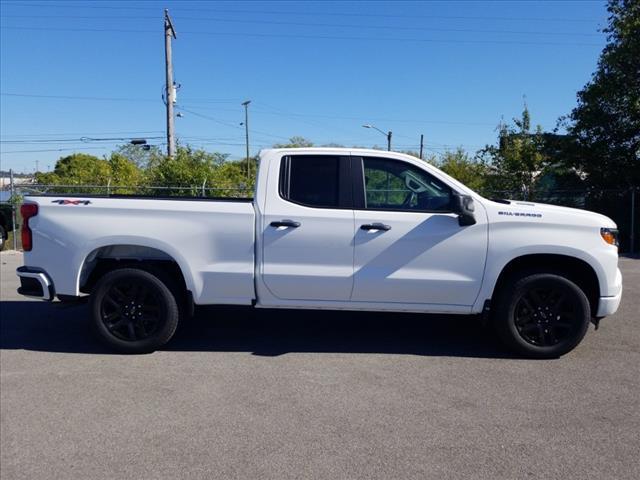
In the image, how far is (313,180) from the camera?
5.43 meters

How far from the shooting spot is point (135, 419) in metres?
4.03

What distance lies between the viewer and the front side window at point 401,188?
17.5 feet

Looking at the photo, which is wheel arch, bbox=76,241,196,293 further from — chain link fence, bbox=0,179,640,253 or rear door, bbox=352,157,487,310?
chain link fence, bbox=0,179,640,253

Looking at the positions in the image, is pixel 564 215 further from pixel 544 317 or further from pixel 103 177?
pixel 103 177

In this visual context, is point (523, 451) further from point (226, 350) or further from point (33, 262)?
point (33, 262)

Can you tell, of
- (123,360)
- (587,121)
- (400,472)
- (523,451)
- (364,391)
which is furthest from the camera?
(587,121)

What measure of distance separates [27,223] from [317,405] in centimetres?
337

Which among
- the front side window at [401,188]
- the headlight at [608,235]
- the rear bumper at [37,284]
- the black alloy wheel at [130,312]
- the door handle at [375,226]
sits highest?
the front side window at [401,188]

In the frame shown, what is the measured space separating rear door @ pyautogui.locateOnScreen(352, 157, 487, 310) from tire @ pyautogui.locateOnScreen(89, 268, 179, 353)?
1.86 metres

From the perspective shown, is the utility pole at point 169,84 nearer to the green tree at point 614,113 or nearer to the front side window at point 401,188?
the green tree at point 614,113

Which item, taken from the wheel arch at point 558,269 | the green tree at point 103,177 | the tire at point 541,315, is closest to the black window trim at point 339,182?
the wheel arch at point 558,269

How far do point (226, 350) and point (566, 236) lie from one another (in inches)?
136

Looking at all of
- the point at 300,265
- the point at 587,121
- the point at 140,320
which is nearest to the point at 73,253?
the point at 140,320

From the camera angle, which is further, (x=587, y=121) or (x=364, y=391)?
(x=587, y=121)
